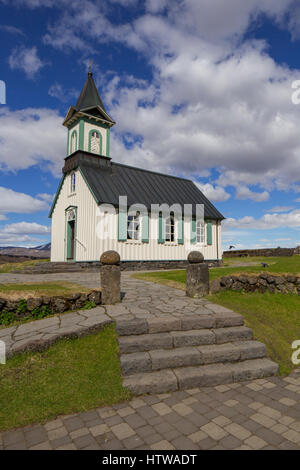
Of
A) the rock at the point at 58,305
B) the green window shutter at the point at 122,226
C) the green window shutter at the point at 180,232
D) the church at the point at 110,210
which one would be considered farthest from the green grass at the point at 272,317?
the green window shutter at the point at 180,232

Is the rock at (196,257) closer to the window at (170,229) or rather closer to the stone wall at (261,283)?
the stone wall at (261,283)

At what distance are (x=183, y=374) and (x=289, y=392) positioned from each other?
4.72 feet

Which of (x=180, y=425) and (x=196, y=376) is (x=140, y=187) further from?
(x=180, y=425)

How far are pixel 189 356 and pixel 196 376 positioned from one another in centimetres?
40

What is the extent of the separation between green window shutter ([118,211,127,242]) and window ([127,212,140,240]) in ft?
1.69

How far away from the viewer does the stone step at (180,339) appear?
442 centimetres

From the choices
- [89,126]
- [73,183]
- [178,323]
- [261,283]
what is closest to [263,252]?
[73,183]

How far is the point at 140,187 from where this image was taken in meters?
18.0

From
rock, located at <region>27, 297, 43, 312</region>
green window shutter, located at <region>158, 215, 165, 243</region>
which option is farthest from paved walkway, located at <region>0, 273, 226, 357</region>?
green window shutter, located at <region>158, 215, 165, 243</region>

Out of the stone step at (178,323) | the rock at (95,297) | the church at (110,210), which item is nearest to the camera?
the stone step at (178,323)

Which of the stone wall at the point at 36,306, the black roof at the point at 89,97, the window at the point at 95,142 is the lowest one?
the stone wall at the point at 36,306

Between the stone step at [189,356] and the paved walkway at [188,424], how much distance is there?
479mm

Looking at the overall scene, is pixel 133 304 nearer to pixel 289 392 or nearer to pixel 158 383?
pixel 158 383

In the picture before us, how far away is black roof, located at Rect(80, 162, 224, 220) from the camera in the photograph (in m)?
15.7
